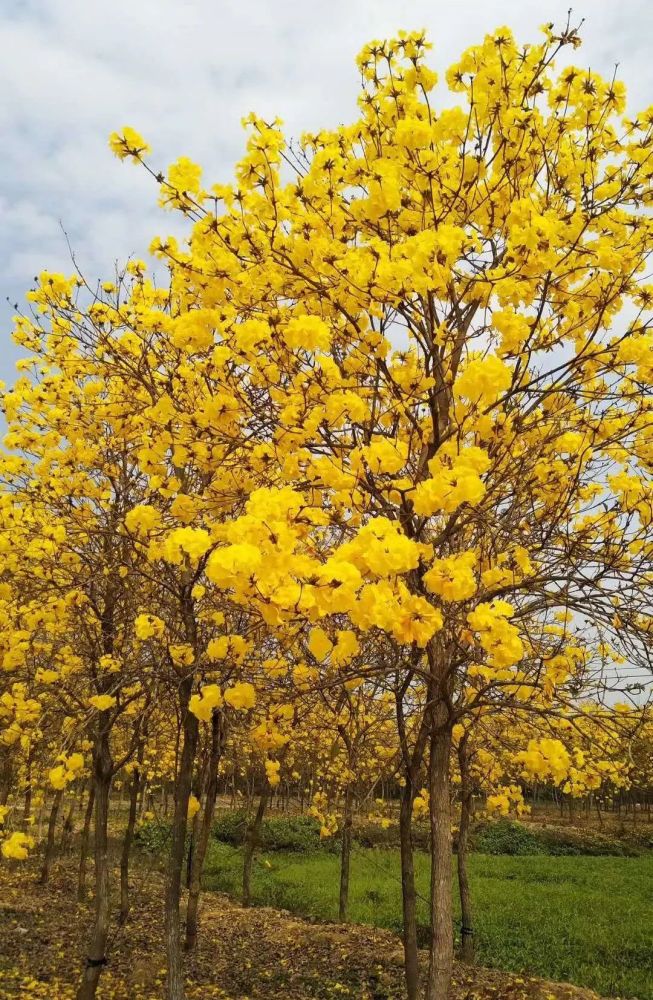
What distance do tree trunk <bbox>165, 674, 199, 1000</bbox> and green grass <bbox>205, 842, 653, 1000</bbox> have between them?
6.68 feet

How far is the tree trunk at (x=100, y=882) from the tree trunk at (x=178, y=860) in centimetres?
113

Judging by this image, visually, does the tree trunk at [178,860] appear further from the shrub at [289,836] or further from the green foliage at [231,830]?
the green foliage at [231,830]

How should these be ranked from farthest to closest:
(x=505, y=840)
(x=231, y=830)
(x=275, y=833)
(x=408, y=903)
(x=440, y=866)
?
(x=505, y=840) < (x=231, y=830) < (x=275, y=833) < (x=408, y=903) < (x=440, y=866)

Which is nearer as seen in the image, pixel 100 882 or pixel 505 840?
pixel 100 882

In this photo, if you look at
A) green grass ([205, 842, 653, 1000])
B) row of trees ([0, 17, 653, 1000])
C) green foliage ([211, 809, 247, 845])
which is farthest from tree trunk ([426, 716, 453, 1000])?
green foliage ([211, 809, 247, 845])

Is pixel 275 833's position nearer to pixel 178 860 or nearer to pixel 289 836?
pixel 289 836

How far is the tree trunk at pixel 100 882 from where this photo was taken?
19.0 ft

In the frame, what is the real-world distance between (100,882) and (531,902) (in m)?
10.8

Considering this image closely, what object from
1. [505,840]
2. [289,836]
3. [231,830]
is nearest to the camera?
[289,836]

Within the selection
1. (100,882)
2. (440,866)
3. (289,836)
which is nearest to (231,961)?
(100,882)

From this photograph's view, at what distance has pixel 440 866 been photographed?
3561mm

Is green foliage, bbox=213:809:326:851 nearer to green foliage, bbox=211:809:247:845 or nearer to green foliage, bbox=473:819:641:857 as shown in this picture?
green foliage, bbox=211:809:247:845

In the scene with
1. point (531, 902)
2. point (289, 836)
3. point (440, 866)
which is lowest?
point (289, 836)

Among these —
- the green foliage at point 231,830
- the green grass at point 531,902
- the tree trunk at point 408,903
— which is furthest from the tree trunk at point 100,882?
the green foliage at point 231,830
